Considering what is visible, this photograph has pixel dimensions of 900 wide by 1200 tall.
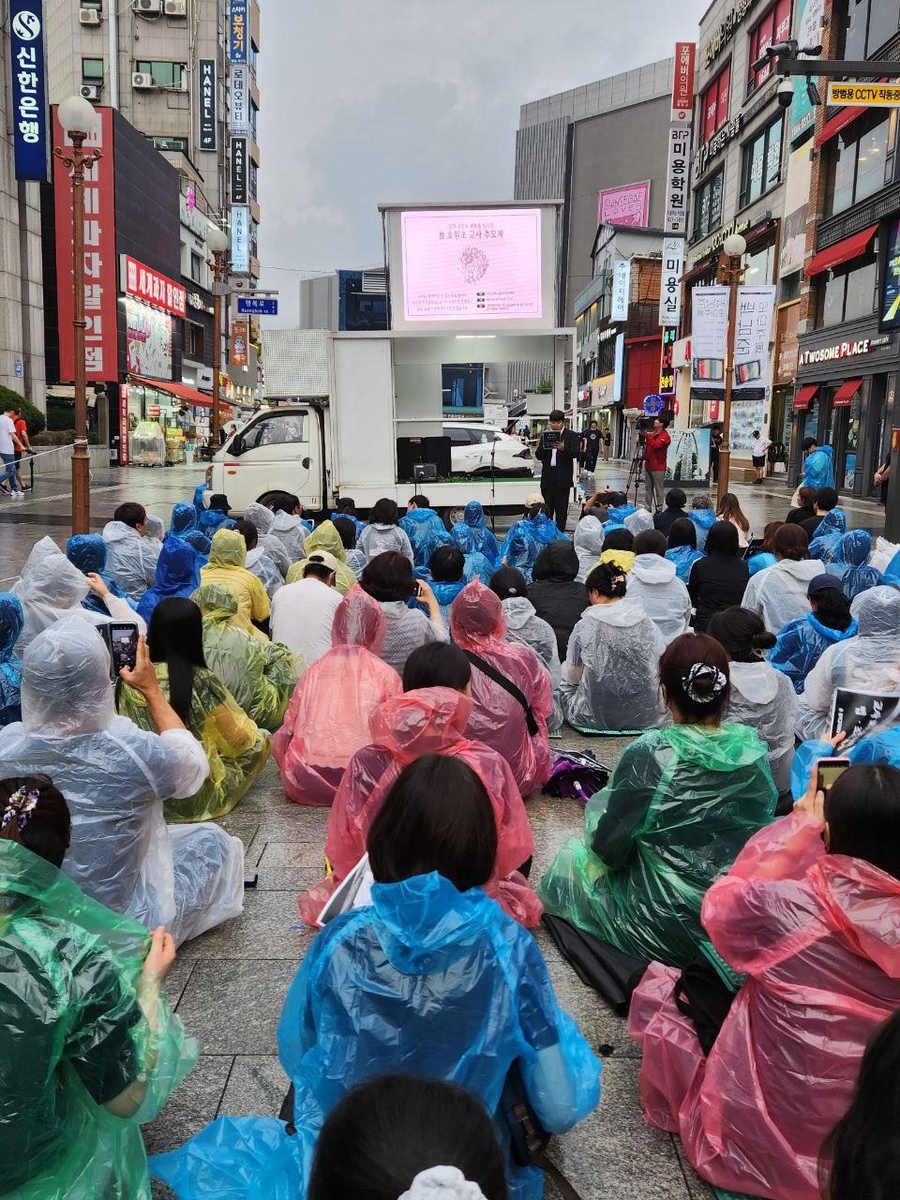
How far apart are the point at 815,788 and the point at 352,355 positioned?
42.6 feet

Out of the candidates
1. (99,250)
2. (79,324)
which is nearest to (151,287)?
(99,250)

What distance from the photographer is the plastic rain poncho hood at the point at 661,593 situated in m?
7.25

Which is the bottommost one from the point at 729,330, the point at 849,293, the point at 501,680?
the point at 501,680

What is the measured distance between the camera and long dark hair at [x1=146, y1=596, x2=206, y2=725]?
4.28 meters

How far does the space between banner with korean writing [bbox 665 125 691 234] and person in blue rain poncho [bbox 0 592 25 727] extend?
36.0 meters

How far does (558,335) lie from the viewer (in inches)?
579

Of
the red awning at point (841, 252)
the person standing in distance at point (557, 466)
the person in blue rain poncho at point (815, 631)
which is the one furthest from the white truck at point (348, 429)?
the red awning at point (841, 252)

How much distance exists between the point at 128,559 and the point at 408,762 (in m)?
6.09

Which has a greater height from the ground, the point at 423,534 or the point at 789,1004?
the point at 423,534

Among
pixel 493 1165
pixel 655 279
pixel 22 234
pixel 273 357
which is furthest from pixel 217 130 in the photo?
pixel 493 1165

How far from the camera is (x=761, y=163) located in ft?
111

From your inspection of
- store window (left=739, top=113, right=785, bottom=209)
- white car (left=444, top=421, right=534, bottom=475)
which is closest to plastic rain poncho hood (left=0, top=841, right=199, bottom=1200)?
white car (left=444, top=421, right=534, bottom=475)

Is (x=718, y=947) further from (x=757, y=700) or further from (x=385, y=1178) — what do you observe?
(x=757, y=700)

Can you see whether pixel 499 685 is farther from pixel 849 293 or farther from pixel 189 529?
pixel 849 293
